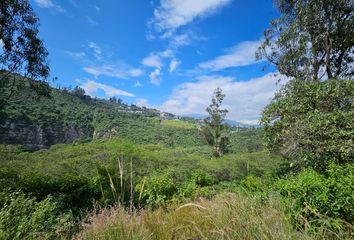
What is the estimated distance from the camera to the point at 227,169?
52.4ft

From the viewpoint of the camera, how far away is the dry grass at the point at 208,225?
182 centimetres

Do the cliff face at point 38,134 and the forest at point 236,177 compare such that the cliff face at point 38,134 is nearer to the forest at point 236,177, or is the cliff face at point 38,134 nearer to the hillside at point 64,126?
the hillside at point 64,126

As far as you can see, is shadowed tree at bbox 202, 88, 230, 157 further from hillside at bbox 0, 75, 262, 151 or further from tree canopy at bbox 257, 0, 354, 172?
tree canopy at bbox 257, 0, 354, 172

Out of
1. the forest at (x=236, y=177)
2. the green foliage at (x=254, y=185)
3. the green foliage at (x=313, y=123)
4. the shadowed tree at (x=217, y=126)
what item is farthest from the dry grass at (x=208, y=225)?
the shadowed tree at (x=217, y=126)

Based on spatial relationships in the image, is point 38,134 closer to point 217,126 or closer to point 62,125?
point 62,125

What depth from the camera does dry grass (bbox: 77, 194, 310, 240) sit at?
1.82 metres

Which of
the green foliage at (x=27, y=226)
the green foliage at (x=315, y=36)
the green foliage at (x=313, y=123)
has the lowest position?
the green foliage at (x=27, y=226)

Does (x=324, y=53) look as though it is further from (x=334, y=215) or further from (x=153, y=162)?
(x=153, y=162)

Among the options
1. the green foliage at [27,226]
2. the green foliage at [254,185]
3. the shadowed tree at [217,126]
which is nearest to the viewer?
the green foliage at [27,226]

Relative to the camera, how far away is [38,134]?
38.2 m

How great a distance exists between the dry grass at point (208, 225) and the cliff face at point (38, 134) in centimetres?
3198

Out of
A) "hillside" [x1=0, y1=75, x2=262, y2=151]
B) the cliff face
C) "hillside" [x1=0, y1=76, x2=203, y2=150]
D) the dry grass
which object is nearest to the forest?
the dry grass

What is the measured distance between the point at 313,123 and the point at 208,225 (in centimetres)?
505

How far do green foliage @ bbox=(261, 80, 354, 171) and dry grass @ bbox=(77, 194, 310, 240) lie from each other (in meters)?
4.26
